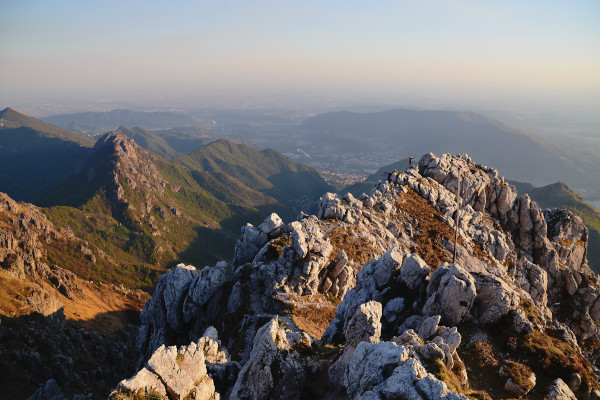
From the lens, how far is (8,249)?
135125 millimetres

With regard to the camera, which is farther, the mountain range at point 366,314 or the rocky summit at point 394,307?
the mountain range at point 366,314

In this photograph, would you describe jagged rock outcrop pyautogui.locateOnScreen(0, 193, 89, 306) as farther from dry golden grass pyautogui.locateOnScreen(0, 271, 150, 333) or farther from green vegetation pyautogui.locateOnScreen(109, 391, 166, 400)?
green vegetation pyautogui.locateOnScreen(109, 391, 166, 400)

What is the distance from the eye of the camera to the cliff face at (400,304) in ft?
79.3

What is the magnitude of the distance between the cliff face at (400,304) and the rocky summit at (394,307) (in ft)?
0.50

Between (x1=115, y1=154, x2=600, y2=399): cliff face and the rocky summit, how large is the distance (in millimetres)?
151

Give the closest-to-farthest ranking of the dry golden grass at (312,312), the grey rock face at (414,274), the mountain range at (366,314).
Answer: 1. the mountain range at (366,314)
2. the grey rock face at (414,274)
3. the dry golden grass at (312,312)

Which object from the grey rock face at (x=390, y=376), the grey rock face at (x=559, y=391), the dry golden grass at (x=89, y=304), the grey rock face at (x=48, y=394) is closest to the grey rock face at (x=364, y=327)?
the grey rock face at (x=390, y=376)

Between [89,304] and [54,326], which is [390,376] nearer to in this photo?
[54,326]

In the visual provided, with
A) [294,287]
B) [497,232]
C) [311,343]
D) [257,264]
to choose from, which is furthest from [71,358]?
[497,232]

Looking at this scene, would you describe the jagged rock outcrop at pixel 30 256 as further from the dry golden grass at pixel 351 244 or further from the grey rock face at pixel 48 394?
the dry golden grass at pixel 351 244

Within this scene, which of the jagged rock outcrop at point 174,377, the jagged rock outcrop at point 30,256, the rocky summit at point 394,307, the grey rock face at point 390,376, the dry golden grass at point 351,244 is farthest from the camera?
the jagged rock outcrop at point 30,256

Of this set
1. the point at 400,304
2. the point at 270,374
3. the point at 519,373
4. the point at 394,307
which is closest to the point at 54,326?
the point at 270,374

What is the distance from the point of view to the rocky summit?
2397 centimetres

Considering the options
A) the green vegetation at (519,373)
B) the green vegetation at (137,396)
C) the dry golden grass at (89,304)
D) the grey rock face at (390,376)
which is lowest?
the dry golden grass at (89,304)
